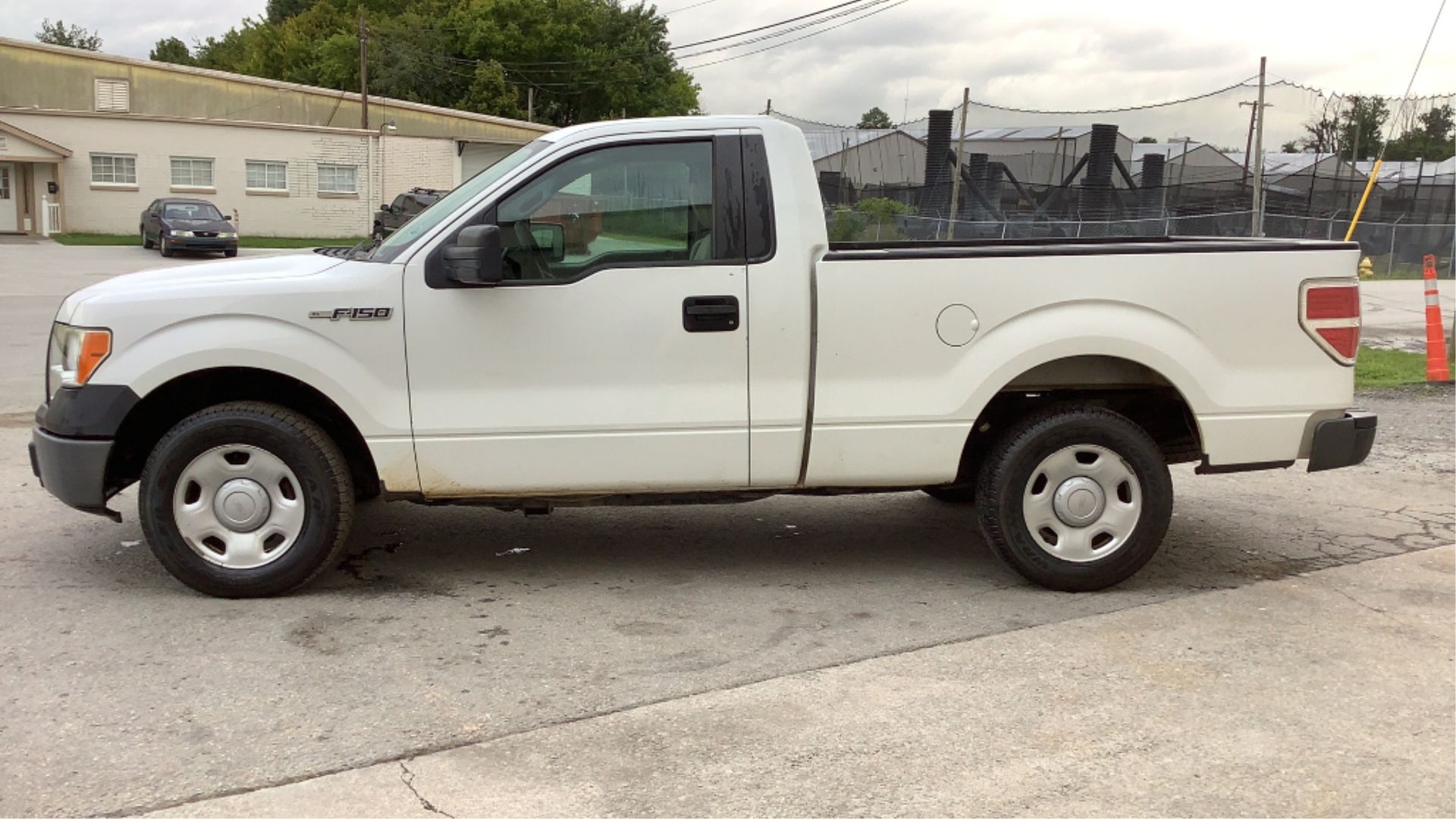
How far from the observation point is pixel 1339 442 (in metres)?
5.18

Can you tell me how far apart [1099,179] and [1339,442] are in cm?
2220

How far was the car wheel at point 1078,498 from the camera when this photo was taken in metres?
5.09

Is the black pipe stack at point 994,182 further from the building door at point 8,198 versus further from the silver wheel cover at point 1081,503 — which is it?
the building door at point 8,198

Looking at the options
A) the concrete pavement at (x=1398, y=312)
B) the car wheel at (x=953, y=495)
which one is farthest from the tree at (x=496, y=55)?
the car wheel at (x=953, y=495)

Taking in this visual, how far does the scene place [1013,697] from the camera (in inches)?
160

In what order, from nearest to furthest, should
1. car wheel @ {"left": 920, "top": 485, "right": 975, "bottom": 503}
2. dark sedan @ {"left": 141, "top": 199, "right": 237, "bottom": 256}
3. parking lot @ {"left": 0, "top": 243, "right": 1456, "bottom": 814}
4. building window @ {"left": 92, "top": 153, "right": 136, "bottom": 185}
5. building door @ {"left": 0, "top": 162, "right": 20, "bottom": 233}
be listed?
1. parking lot @ {"left": 0, "top": 243, "right": 1456, "bottom": 814}
2. car wheel @ {"left": 920, "top": 485, "right": 975, "bottom": 503}
3. dark sedan @ {"left": 141, "top": 199, "right": 237, "bottom": 256}
4. building door @ {"left": 0, "top": 162, "right": 20, "bottom": 233}
5. building window @ {"left": 92, "top": 153, "right": 136, "bottom": 185}

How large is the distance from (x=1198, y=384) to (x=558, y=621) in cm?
279

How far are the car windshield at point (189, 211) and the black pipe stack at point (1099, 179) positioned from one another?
21340mm

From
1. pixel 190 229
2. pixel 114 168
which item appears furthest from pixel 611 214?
pixel 114 168

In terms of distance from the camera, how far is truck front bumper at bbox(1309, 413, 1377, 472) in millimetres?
5176

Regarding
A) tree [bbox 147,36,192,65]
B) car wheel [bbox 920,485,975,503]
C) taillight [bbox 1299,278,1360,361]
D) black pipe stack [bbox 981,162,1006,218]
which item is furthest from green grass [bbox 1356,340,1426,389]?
tree [bbox 147,36,192,65]

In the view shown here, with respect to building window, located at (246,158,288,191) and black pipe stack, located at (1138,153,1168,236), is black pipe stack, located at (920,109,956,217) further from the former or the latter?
building window, located at (246,158,288,191)

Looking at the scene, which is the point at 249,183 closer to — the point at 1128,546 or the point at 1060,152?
the point at 1060,152

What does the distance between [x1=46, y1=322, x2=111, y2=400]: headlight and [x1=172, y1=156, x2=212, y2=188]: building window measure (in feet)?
135
